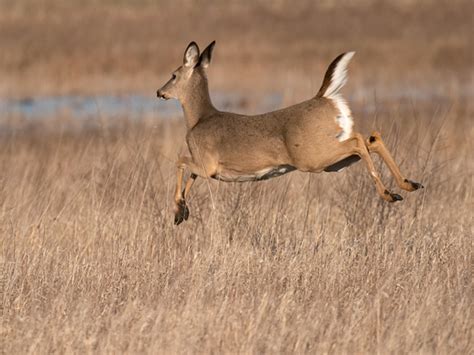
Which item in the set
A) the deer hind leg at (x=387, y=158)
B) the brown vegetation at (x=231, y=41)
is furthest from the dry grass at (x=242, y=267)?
the brown vegetation at (x=231, y=41)

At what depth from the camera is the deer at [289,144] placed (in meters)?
7.30

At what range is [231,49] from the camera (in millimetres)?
28984

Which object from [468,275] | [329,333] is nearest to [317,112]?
[468,275]

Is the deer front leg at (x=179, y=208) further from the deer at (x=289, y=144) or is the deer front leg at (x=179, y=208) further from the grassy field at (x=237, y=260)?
the grassy field at (x=237, y=260)

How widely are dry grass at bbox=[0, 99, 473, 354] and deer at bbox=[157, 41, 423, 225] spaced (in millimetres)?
483

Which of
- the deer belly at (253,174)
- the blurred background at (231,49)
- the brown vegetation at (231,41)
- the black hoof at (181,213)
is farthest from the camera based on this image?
the brown vegetation at (231,41)

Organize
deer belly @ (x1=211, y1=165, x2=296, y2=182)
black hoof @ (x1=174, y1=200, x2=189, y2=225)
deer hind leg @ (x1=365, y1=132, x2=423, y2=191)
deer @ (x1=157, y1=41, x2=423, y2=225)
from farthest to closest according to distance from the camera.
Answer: deer belly @ (x1=211, y1=165, x2=296, y2=182), black hoof @ (x1=174, y1=200, x2=189, y2=225), deer @ (x1=157, y1=41, x2=423, y2=225), deer hind leg @ (x1=365, y1=132, x2=423, y2=191)

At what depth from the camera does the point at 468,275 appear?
23.2ft

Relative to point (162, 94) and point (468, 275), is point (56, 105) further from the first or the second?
point (468, 275)

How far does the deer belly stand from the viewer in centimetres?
778

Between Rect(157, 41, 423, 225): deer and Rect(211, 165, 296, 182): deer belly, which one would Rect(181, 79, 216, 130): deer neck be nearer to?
Rect(157, 41, 423, 225): deer

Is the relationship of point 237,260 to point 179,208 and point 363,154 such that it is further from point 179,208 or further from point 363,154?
point 363,154

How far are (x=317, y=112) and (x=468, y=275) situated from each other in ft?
4.73

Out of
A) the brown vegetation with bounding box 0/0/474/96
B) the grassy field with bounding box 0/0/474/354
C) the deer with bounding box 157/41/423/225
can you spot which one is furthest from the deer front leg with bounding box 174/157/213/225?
the brown vegetation with bounding box 0/0/474/96
